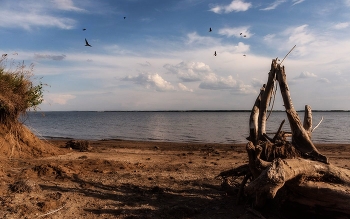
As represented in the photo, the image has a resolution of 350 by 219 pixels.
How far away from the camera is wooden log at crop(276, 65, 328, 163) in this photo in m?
6.34

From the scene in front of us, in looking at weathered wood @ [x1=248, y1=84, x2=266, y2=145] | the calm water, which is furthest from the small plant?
weathered wood @ [x1=248, y1=84, x2=266, y2=145]

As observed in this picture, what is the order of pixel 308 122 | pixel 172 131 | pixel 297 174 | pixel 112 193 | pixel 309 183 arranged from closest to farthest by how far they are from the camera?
pixel 297 174 → pixel 309 183 → pixel 308 122 → pixel 112 193 → pixel 172 131

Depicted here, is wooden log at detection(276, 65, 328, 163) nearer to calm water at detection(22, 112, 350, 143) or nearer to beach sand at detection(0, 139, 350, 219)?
beach sand at detection(0, 139, 350, 219)

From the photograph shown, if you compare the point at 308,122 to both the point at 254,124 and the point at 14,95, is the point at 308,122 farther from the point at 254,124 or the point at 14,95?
the point at 14,95

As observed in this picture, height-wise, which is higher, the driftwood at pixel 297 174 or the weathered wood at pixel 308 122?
the weathered wood at pixel 308 122

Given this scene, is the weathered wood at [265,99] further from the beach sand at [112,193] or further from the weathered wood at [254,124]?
the beach sand at [112,193]

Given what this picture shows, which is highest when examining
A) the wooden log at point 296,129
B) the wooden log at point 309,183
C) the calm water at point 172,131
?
the wooden log at point 296,129

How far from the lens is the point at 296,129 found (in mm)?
6777

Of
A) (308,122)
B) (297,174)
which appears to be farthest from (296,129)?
(297,174)

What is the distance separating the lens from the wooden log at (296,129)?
6340 mm

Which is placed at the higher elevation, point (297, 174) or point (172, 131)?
point (297, 174)

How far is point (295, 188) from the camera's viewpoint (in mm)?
5648

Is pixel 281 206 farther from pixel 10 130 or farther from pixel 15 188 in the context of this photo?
pixel 10 130

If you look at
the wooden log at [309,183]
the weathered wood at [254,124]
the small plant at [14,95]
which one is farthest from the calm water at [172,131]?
the wooden log at [309,183]
